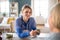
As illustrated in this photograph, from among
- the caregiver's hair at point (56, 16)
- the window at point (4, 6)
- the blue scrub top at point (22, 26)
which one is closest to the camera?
the caregiver's hair at point (56, 16)

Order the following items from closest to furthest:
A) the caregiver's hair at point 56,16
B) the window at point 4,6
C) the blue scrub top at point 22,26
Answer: the caregiver's hair at point 56,16 < the blue scrub top at point 22,26 < the window at point 4,6

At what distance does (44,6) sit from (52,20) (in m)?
2.59

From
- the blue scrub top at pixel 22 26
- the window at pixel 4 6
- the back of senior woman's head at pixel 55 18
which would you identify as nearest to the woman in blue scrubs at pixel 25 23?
the blue scrub top at pixel 22 26

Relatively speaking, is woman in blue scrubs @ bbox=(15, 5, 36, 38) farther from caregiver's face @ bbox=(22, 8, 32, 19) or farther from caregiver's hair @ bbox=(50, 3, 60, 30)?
caregiver's hair @ bbox=(50, 3, 60, 30)

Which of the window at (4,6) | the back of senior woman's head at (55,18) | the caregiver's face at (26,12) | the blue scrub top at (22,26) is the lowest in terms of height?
the blue scrub top at (22,26)

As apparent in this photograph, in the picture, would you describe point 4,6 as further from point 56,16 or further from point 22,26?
point 56,16

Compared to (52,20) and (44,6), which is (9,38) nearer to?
(52,20)

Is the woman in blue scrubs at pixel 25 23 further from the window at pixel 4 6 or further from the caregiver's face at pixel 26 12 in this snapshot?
the window at pixel 4 6

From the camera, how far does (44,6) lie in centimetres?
324

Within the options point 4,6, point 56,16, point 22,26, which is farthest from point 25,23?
point 4,6

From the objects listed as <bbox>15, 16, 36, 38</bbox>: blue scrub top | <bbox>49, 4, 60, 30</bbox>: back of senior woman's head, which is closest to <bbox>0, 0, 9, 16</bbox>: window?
<bbox>15, 16, 36, 38</bbox>: blue scrub top

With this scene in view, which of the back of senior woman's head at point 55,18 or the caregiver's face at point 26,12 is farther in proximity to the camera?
the caregiver's face at point 26,12

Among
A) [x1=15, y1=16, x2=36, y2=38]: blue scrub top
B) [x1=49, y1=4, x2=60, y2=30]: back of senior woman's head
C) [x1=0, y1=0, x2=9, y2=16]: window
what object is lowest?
[x1=15, y1=16, x2=36, y2=38]: blue scrub top

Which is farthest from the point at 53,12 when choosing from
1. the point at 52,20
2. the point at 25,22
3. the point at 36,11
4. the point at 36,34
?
the point at 36,11
